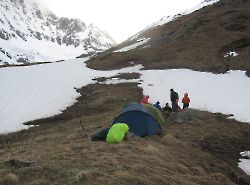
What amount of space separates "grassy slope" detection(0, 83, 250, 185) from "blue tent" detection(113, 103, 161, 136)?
2.85 ft

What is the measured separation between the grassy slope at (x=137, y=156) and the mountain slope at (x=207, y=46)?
25.4 m

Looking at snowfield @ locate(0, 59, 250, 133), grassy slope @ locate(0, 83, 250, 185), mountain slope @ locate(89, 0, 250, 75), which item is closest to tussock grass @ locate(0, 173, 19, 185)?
grassy slope @ locate(0, 83, 250, 185)

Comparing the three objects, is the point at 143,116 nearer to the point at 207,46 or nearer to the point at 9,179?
the point at 9,179

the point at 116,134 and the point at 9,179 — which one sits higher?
the point at 9,179

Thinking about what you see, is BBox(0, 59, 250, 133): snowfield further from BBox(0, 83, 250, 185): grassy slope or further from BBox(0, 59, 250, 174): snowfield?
BBox(0, 83, 250, 185): grassy slope

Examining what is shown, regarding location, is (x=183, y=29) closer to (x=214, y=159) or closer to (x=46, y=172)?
(x=214, y=159)

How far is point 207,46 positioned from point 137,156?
4920 cm

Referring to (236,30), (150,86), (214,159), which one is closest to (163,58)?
(236,30)

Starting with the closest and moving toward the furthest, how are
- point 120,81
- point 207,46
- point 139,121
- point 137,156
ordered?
point 137,156 → point 139,121 → point 120,81 → point 207,46

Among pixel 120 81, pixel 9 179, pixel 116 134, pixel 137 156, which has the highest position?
pixel 120 81

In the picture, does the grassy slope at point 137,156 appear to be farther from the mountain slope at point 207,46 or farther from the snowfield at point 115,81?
the mountain slope at point 207,46

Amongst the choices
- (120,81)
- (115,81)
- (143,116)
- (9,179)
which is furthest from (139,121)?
(115,81)

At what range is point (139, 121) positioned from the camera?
23078 millimetres

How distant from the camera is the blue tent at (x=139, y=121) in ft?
75.2
